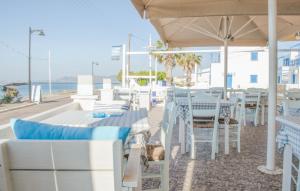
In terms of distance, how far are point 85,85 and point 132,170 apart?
447cm

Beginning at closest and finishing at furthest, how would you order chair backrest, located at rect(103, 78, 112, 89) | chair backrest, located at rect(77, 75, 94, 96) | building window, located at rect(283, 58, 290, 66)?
chair backrest, located at rect(77, 75, 94, 96), chair backrest, located at rect(103, 78, 112, 89), building window, located at rect(283, 58, 290, 66)

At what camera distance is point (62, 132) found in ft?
4.65

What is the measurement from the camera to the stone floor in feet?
9.72

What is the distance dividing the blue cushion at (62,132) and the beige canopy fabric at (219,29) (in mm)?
4303

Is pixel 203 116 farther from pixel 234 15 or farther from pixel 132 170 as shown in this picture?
pixel 132 170

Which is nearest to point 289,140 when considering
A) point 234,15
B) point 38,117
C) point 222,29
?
point 38,117

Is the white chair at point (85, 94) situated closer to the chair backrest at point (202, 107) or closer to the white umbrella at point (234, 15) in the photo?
the white umbrella at point (234, 15)

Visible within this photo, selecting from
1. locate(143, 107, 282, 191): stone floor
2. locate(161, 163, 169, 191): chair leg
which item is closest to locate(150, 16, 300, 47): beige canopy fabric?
locate(143, 107, 282, 191): stone floor

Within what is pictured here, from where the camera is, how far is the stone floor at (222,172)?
9.72 ft

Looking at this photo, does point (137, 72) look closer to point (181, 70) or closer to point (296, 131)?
point (181, 70)

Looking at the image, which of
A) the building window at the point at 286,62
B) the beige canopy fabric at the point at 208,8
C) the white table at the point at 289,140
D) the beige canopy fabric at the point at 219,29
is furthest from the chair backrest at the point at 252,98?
the building window at the point at 286,62

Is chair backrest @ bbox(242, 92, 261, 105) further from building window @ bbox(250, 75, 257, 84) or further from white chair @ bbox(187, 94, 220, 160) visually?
building window @ bbox(250, 75, 257, 84)

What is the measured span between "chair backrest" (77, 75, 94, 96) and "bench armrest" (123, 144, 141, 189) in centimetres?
399

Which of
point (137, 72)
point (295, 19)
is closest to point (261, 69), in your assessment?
point (137, 72)
